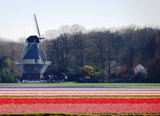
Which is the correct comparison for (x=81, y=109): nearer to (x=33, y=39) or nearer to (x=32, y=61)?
(x=32, y=61)

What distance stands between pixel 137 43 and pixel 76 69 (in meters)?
13.9

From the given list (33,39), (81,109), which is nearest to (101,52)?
(33,39)

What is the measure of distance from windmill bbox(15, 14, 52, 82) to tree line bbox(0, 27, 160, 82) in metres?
3.54

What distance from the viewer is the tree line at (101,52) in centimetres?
7462

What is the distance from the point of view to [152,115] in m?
18.2

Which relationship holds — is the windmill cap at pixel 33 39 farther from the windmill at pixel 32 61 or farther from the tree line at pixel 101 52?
the tree line at pixel 101 52

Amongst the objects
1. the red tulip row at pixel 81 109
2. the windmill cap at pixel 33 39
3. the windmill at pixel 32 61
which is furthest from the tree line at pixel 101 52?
the red tulip row at pixel 81 109

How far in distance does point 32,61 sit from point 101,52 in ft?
48.5

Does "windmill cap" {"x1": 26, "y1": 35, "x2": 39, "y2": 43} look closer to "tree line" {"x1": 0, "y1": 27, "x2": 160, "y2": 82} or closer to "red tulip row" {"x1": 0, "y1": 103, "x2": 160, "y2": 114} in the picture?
"tree line" {"x1": 0, "y1": 27, "x2": 160, "y2": 82}

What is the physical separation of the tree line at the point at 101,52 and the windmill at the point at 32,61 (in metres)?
3.54

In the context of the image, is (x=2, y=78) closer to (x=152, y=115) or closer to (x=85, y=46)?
(x=85, y=46)

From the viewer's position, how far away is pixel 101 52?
8138 centimetres

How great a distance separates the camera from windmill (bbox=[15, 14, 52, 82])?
245 feet

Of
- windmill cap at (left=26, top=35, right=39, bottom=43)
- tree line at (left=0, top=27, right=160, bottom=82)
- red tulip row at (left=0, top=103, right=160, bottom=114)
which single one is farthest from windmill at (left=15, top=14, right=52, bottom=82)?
red tulip row at (left=0, top=103, right=160, bottom=114)
